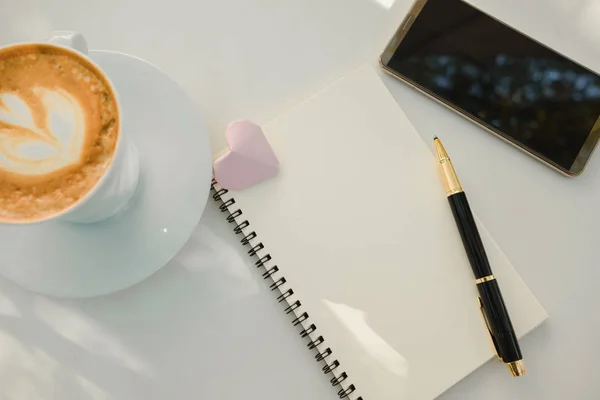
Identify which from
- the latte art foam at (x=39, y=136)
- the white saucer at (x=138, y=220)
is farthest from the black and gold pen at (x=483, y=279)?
the latte art foam at (x=39, y=136)

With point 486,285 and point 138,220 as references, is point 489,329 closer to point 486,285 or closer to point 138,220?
point 486,285

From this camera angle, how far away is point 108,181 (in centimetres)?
43

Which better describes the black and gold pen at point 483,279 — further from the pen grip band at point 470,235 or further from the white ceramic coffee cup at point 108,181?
the white ceramic coffee cup at point 108,181

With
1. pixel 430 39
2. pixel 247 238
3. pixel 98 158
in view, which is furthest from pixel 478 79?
pixel 98 158

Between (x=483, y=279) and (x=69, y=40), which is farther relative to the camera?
(x=483, y=279)

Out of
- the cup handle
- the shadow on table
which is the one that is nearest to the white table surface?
the shadow on table

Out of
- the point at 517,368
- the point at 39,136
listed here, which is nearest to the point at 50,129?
the point at 39,136

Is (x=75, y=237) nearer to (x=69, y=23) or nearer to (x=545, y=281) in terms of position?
(x=69, y=23)

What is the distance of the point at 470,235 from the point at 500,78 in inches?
7.8

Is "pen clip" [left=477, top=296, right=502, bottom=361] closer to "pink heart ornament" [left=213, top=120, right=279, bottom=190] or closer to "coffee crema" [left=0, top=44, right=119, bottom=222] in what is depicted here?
"pink heart ornament" [left=213, top=120, right=279, bottom=190]

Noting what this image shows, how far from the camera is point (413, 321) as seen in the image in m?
0.56

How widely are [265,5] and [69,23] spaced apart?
23cm

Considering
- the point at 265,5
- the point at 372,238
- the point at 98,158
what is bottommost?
the point at 372,238

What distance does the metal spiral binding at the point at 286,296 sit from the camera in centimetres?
55
